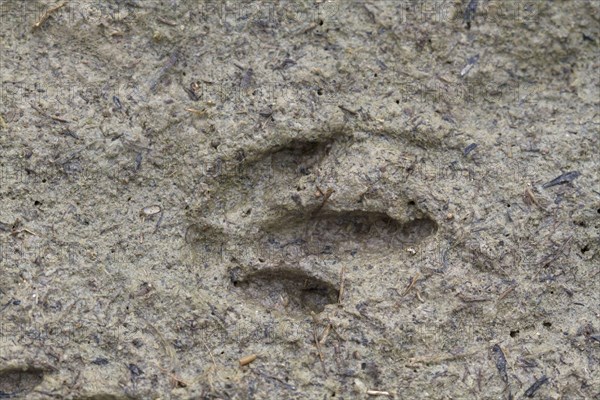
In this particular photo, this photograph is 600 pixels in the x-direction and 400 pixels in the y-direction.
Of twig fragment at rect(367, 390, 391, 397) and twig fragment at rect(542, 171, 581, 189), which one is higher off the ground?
twig fragment at rect(542, 171, 581, 189)

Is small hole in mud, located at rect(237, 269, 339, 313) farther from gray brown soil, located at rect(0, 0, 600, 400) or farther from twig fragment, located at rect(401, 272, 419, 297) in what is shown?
twig fragment, located at rect(401, 272, 419, 297)

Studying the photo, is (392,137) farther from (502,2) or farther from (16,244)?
(16,244)

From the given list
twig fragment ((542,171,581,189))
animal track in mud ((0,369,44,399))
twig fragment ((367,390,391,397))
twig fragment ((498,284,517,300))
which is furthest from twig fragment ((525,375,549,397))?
animal track in mud ((0,369,44,399))

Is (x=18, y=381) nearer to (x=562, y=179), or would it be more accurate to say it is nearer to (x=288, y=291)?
(x=288, y=291)

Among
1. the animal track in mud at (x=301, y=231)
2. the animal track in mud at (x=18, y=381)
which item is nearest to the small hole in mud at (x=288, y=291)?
the animal track in mud at (x=301, y=231)

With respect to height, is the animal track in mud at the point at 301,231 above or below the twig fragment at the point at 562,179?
below

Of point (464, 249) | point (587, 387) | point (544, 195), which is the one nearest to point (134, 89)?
point (464, 249)

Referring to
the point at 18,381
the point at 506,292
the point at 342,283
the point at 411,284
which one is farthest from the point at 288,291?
the point at 18,381

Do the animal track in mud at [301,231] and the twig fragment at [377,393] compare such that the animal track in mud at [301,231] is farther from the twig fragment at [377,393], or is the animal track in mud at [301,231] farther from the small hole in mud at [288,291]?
the twig fragment at [377,393]
